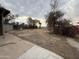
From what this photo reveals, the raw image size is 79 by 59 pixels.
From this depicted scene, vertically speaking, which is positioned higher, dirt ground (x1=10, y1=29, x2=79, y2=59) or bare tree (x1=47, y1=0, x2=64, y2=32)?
bare tree (x1=47, y1=0, x2=64, y2=32)

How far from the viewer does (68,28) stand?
24359mm

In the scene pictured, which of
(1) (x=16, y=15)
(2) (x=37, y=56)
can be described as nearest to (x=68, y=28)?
(2) (x=37, y=56)

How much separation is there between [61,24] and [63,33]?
64.7 inches

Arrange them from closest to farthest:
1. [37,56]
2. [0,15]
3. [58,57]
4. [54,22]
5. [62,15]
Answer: [37,56] → [58,57] → [0,15] → [54,22] → [62,15]

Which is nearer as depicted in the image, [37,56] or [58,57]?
[37,56]

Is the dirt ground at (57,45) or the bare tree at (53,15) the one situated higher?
the bare tree at (53,15)

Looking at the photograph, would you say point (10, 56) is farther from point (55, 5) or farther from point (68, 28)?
point (55, 5)

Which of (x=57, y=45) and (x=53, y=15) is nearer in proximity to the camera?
(x=57, y=45)

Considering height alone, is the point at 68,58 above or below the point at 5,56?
below

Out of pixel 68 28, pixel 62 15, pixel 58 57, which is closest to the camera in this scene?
pixel 58 57

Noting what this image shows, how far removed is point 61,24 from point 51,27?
101 inches

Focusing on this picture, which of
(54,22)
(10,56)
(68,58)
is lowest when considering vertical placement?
(68,58)

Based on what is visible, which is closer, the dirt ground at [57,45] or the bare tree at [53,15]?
the dirt ground at [57,45]

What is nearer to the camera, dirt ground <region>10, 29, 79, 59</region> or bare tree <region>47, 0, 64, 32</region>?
dirt ground <region>10, 29, 79, 59</region>
